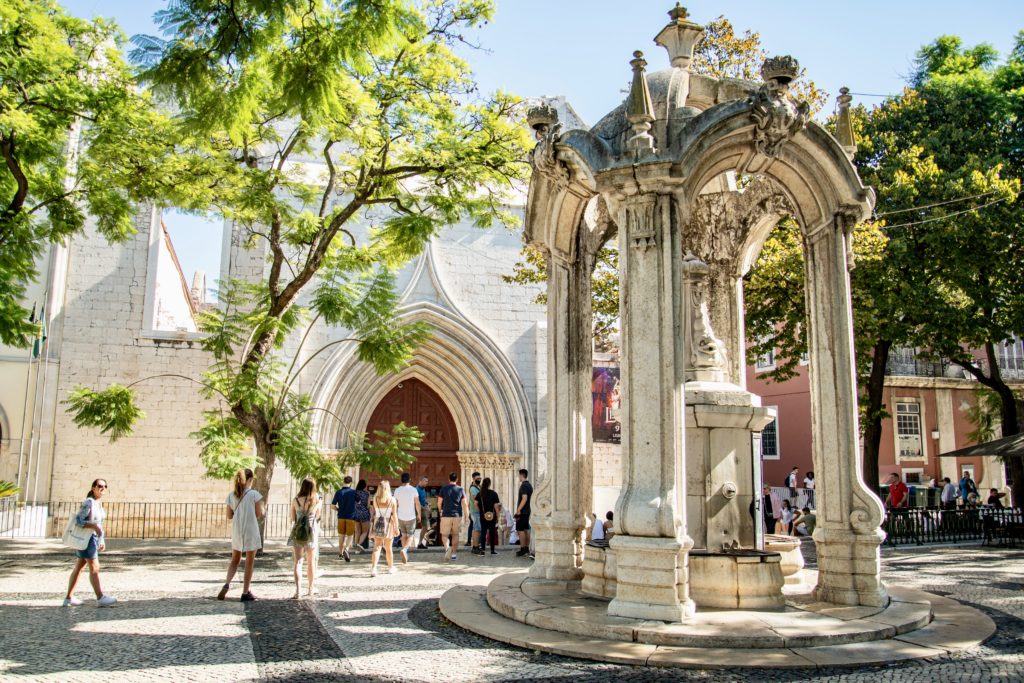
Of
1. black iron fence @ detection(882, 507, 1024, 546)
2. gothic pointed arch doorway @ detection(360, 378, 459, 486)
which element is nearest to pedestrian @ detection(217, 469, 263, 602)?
gothic pointed arch doorway @ detection(360, 378, 459, 486)

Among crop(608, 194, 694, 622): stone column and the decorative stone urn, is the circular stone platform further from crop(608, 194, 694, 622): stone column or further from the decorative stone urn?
the decorative stone urn

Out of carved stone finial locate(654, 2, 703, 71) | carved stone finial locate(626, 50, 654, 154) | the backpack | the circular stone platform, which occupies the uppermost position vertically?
carved stone finial locate(654, 2, 703, 71)

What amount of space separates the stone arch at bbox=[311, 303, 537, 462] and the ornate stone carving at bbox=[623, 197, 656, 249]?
12931 mm

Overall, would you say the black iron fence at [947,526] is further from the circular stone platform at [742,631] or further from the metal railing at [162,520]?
the metal railing at [162,520]

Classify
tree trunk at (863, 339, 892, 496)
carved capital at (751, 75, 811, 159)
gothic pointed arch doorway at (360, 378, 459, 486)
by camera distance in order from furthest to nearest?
gothic pointed arch doorway at (360, 378, 459, 486) < tree trunk at (863, 339, 892, 496) < carved capital at (751, 75, 811, 159)

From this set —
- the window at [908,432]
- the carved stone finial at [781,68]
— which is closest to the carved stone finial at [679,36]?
the carved stone finial at [781,68]

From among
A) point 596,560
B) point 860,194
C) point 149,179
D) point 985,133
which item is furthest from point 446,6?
point 985,133

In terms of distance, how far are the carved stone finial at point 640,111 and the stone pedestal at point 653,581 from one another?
3353 mm

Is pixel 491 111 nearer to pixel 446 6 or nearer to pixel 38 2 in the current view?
pixel 446 6

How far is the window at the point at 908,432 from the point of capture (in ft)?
91.9

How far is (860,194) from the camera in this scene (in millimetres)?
8039

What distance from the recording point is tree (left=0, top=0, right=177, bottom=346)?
11.6 meters

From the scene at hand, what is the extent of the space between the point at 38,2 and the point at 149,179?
3020 mm

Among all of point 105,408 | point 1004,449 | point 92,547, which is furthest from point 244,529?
point 1004,449
